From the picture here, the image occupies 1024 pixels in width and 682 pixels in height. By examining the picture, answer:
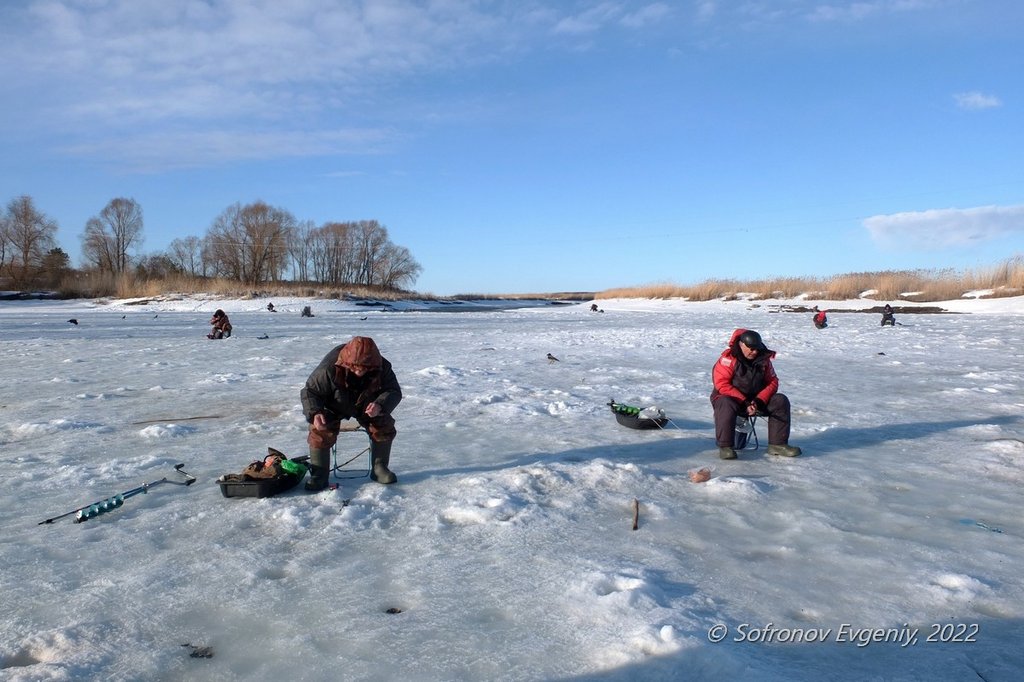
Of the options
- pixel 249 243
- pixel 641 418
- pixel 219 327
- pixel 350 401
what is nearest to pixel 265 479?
pixel 350 401

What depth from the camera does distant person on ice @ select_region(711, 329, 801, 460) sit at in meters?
5.95

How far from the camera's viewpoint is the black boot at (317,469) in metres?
5.06

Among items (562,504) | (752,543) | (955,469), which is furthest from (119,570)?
(955,469)

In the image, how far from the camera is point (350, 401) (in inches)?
205

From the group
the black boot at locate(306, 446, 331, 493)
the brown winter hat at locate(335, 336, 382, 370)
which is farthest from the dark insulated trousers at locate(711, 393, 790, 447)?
the black boot at locate(306, 446, 331, 493)

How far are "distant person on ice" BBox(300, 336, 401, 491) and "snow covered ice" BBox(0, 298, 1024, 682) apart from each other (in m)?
0.25

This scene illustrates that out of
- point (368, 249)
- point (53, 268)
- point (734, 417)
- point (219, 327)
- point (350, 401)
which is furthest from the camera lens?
point (368, 249)

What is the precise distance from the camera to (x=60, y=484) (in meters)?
5.17

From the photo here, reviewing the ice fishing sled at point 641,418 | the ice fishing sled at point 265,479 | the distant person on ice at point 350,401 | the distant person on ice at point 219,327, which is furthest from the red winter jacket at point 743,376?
the distant person on ice at point 219,327

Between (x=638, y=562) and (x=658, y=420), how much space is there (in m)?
3.36

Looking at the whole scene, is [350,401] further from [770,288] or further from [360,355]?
[770,288]

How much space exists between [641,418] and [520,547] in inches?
127

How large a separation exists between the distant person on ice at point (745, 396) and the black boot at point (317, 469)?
3106 mm

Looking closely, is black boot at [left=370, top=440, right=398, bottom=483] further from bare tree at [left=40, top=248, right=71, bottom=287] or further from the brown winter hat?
bare tree at [left=40, top=248, right=71, bottom=287]
